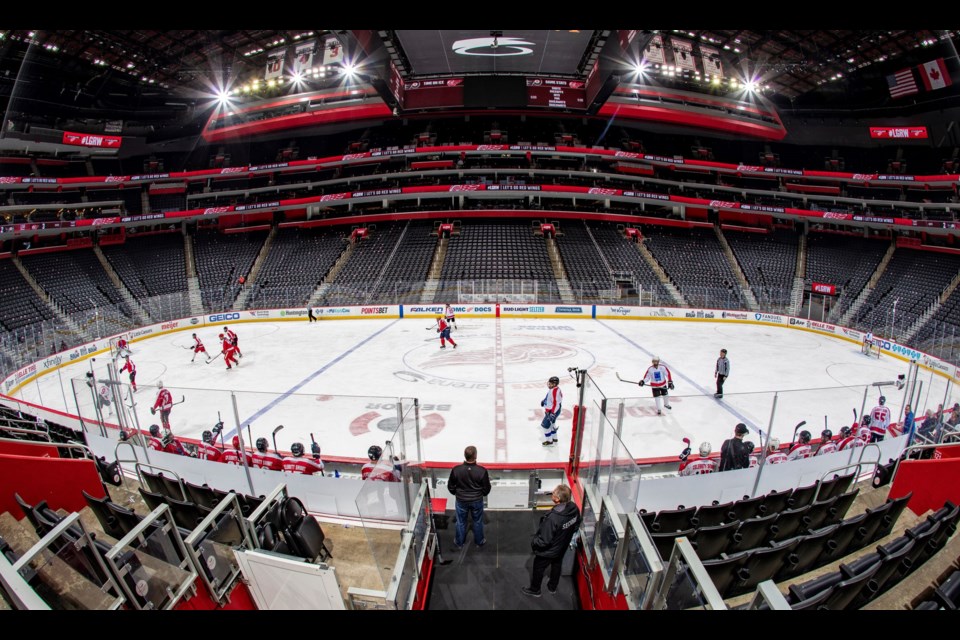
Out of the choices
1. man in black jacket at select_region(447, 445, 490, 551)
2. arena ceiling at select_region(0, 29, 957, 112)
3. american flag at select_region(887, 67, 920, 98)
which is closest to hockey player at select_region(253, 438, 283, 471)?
man in black jacket at select_region(447, 445, 490, 551)

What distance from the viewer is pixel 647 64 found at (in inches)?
1059

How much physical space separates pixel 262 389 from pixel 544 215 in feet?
89.8

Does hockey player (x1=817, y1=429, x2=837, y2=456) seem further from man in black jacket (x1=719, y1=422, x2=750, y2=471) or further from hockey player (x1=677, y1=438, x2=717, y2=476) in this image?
hockey player (x1=677, y1=438, x2=717, y2=476)

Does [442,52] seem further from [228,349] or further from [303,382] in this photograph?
[303,382]

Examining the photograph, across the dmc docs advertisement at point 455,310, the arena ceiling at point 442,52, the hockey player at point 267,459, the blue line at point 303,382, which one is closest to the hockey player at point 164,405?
the blue line at point 303,382

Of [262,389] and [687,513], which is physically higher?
[687,513]

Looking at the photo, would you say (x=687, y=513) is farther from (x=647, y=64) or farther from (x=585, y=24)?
(x=647, y=64)

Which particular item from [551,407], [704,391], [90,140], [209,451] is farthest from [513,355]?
[90,140]

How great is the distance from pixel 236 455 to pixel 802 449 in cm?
864

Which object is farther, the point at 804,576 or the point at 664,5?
the point at 804,576

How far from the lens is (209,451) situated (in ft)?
22.0

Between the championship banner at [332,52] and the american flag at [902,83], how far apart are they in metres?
35.7
